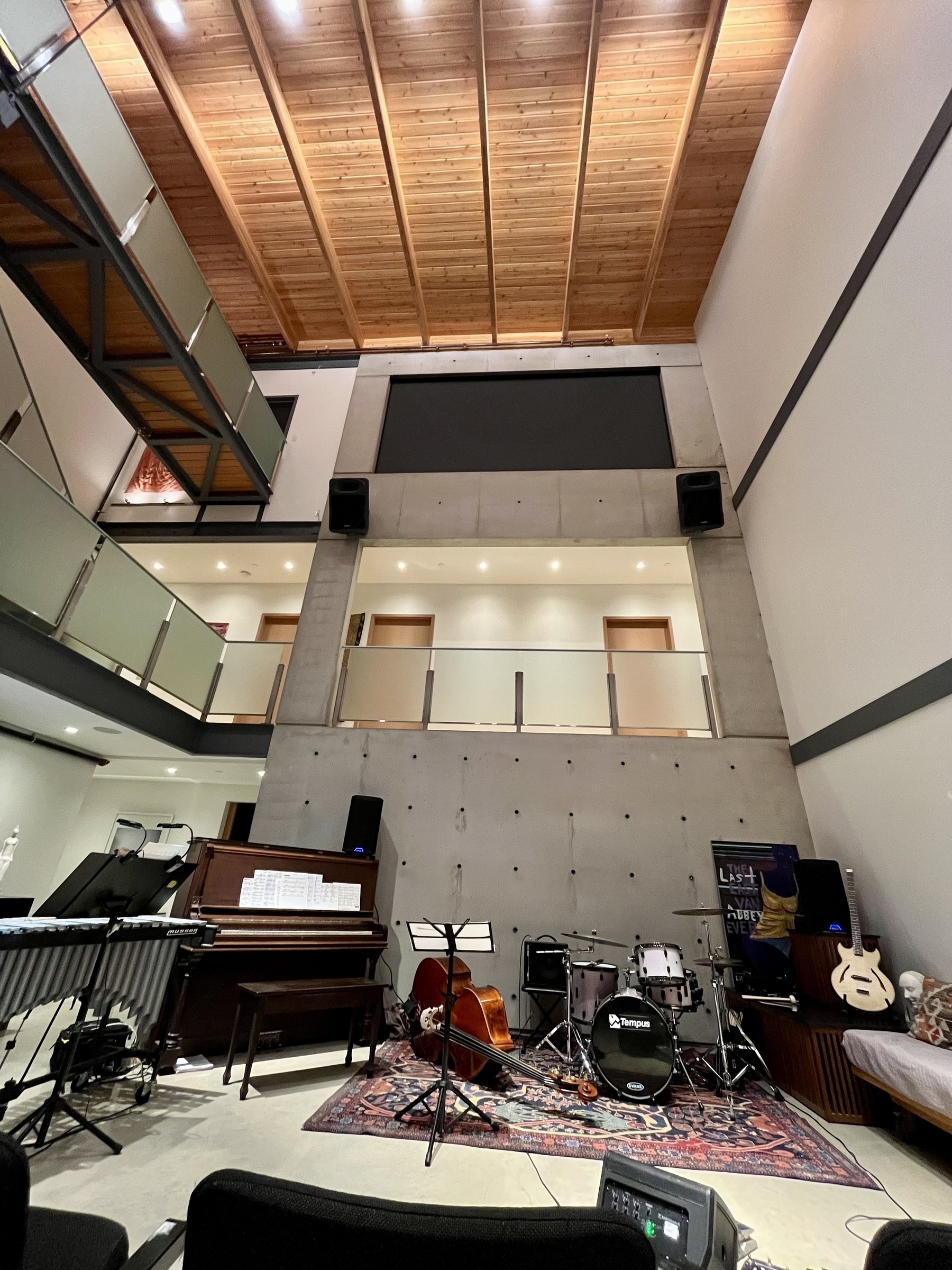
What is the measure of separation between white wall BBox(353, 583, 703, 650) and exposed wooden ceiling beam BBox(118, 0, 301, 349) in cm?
467

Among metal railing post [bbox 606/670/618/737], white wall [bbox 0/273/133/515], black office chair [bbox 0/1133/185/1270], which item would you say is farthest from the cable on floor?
white wall [bbox 0/273/133/515]

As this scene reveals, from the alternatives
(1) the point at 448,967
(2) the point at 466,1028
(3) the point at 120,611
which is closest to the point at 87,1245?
(1) the point at 448,967

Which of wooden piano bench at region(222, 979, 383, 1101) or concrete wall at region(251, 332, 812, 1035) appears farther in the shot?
concrete wall at region(251, 332, 812, 1035)

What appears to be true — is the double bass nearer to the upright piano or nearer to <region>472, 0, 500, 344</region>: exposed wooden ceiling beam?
the upright piano

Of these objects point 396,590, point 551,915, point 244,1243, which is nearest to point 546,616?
point 396,590

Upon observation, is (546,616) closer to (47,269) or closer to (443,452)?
(443,452)

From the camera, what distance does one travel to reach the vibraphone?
2.21m

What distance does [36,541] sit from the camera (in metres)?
4.24

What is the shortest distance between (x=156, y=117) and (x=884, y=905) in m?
11.4

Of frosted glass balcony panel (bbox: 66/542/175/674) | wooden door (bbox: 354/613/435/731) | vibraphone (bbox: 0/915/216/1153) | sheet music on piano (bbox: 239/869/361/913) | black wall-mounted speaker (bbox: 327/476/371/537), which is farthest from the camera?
wooden door (bbox: 354/613/435/731)

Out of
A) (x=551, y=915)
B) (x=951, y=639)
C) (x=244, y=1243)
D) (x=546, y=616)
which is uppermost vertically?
(x=546, y=616)

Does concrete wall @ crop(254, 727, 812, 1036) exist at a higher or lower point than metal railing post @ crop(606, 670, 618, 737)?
lower

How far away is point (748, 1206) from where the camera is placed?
2135 mm

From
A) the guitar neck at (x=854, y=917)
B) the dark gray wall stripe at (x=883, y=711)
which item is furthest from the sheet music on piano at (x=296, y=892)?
the dark gray wall stripe at (x=883, y=711)
